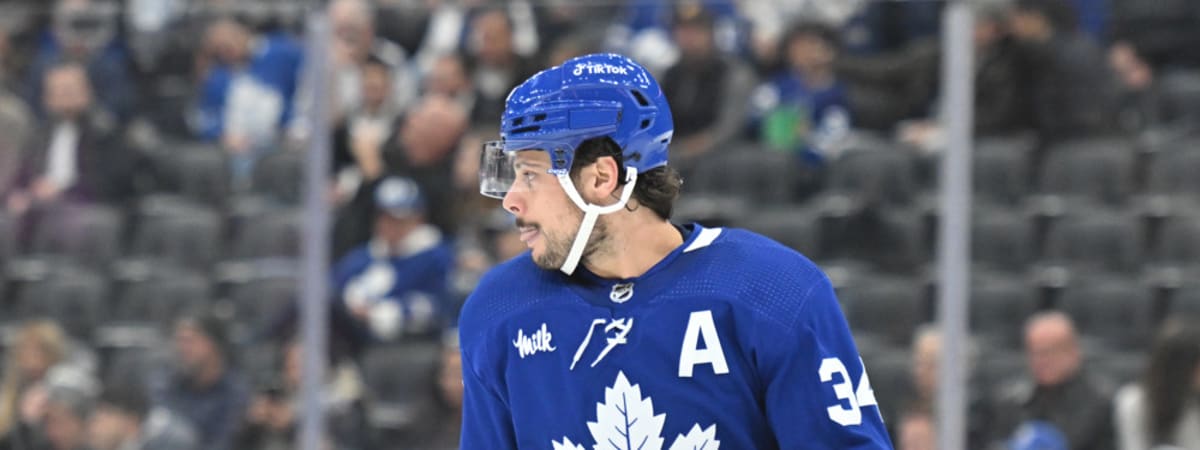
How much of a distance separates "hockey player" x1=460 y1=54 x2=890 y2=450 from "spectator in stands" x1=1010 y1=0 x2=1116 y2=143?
2072 millimetres

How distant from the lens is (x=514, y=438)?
2281 mm

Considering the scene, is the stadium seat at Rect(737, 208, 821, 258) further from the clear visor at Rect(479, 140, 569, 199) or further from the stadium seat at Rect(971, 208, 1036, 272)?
the clear visor at Rect(479, 140, 569, 199)

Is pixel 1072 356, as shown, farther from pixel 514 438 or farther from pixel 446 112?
pixel 514 438

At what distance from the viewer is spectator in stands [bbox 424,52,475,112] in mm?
4449

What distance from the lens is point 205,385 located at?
4629 mm

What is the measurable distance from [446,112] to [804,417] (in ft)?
8.34

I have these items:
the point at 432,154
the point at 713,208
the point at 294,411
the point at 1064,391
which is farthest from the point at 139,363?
the point at 1064,391

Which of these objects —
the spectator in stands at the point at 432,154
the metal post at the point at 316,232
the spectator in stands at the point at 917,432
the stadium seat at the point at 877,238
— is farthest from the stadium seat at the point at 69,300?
the spectator in stands at the point at 917,432

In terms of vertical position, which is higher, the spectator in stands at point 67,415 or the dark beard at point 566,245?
the dark beard at point 566,245

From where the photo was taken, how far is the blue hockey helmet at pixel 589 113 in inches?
84.4

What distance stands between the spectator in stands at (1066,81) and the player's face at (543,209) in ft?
7.16

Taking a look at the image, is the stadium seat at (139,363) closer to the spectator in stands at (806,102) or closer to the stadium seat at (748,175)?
the stadium seat at (748,175)

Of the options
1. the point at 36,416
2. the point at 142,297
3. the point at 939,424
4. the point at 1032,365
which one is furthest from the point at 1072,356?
the point at 36,416

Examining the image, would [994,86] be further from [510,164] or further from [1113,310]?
[510,164]
